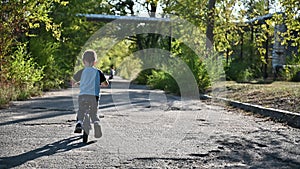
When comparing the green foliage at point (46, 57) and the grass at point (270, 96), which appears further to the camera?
the green foliage at point (46, 57)

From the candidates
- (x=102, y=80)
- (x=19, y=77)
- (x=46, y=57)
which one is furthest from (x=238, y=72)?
(x=102, y=80)

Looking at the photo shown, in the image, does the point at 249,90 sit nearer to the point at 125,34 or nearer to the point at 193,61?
the point at 193,61

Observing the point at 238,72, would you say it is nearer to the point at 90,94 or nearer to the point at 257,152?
the point at 90,94

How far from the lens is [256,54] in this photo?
28.3 meters

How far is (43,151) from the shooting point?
209 inches

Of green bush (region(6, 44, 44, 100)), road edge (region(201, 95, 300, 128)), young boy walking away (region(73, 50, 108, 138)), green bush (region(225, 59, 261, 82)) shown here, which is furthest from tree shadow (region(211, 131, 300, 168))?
green bush (region(225, 59, 261, 82))

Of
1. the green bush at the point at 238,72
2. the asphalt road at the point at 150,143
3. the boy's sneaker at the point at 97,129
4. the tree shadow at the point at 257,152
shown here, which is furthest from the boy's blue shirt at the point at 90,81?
the green bush at the point at 238,72

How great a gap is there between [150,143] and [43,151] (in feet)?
4.98

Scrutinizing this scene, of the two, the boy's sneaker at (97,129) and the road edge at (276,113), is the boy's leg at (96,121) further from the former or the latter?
the road edge at (276,113)

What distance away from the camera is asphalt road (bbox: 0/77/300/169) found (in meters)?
4.78

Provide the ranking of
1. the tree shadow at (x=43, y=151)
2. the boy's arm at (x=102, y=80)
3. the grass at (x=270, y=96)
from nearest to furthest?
the tree shadow at (x=43, y=151) → the boy's arm at (x=102, y=80) → the grass at (x=270, y=96)

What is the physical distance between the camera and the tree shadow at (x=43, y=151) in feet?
15.3

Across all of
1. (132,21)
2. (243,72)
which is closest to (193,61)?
(243,72)

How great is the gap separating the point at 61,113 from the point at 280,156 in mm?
5884
